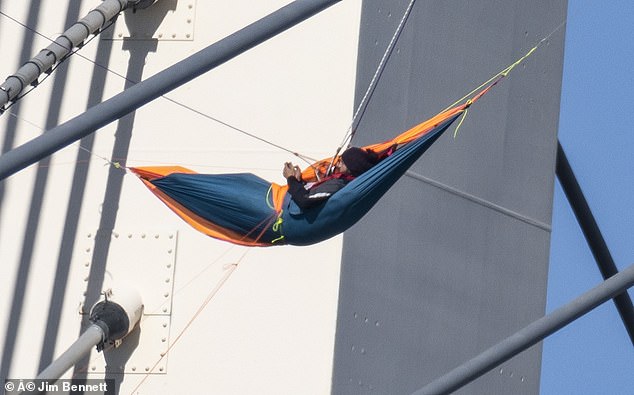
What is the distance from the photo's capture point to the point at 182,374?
13258 millimetres

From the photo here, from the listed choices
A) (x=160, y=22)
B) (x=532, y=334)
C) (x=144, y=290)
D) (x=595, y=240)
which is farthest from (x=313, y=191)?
(x=595, y=240)

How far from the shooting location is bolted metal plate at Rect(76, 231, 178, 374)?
1341 cm

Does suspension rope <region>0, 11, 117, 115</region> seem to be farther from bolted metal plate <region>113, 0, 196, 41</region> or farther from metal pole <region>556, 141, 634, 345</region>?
metal pole <region>556, 141, 634, 345</region>

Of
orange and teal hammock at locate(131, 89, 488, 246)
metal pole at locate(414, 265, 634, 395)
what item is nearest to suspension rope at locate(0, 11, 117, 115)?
orange and teal hammock at locate(131, 89, 488, 246)

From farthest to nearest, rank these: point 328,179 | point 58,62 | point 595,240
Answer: point 595,240 → point 58,62 → point 328,179

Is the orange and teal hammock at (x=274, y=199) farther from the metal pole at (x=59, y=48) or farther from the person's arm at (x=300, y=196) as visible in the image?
the metal pole at (x=59, y=48)

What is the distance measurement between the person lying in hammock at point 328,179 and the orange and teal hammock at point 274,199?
2.7 inches

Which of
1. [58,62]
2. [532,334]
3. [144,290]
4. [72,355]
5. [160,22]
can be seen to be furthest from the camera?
[160,22]

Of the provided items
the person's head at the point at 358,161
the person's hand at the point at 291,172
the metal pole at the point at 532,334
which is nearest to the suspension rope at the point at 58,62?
the person's hand at the point at 291,172

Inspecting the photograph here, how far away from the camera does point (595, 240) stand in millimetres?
17750

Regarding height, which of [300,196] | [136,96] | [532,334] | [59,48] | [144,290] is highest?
[59,48]

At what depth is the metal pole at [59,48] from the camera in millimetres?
12461

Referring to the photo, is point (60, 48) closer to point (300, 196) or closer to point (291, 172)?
point (291, 172)

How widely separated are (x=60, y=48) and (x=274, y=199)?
2899 mm
